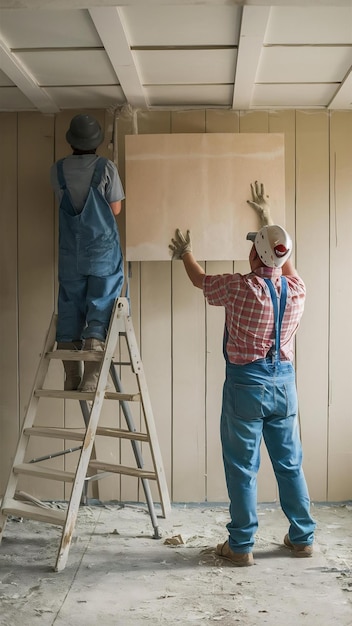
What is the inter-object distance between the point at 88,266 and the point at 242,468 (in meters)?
1.27

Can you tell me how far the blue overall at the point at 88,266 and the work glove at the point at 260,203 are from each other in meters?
0.84

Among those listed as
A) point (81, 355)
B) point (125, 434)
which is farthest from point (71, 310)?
point (125, 434)

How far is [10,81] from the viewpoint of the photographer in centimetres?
345

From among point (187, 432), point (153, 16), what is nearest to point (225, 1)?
point (153, 16)

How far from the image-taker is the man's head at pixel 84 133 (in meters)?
3.44

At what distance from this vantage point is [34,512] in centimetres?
313

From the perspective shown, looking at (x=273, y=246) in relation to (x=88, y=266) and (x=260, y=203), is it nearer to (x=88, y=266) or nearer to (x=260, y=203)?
(x=260, y=203)

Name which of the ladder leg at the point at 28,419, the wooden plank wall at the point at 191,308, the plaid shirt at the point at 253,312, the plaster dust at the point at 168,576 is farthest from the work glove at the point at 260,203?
the plaster dust at the point at 168,576

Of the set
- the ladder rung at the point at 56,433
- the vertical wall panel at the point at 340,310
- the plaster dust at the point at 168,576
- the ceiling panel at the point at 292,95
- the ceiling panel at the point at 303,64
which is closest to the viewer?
the plaster dust at the point at 168,576

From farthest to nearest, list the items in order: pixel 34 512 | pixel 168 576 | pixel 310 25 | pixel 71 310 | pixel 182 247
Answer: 1. pixel 182 247
2. pixel 71 310
3. pixel 34 512
4. pixel 168 576
5. pixel 310 25

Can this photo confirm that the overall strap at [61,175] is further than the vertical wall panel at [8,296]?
No

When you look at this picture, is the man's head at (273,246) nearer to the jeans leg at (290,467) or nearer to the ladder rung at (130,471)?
the jeans leg at (290,467)

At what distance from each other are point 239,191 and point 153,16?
1.28 meters

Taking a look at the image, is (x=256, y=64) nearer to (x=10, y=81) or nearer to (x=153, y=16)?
(x=153, y=16)
